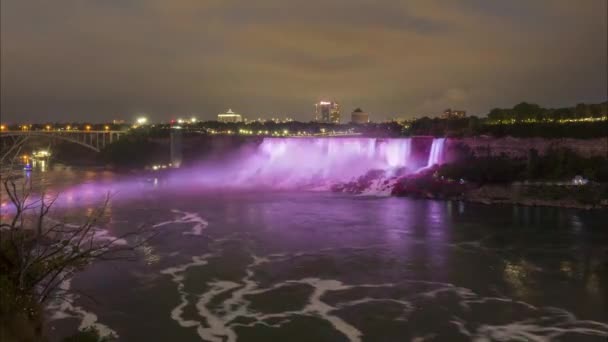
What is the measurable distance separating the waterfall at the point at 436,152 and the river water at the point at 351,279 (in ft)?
32.8

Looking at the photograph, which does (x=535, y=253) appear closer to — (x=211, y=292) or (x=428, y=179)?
(x=211, y=292)

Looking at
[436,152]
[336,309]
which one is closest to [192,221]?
[336,309]

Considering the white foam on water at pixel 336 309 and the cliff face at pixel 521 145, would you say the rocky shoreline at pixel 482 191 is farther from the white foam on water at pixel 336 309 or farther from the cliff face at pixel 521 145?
the white foam on water at pixel 336 309

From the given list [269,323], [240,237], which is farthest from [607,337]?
[240,237]

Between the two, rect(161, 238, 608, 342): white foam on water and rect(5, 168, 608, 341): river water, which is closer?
rect(161, 238, 608, 342): white foam on water

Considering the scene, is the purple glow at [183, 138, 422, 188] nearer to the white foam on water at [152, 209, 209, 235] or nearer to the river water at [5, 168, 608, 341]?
the white foam on water at [152, 209, 209, 235]

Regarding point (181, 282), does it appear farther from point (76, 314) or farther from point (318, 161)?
point (318, 161)

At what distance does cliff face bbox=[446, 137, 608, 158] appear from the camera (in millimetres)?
27547

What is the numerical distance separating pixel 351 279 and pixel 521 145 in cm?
2152

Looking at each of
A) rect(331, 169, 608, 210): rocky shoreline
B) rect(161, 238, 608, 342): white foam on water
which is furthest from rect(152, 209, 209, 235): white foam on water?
rect(331, 169, 608, 210): rocky shoreline

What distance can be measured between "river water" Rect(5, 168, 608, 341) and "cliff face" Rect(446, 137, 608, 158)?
276 inches

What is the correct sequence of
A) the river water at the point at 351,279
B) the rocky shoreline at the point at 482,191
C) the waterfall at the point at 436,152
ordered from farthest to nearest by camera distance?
the waterfall at the point at 436,152 → the rocky shoreline at the point at 482,191 → the river water at the point at 351,279

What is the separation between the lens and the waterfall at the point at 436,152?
32.2 metres

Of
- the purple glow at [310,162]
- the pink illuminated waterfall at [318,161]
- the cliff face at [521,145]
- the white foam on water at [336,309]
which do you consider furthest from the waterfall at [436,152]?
the white foam on water at [336,309]
